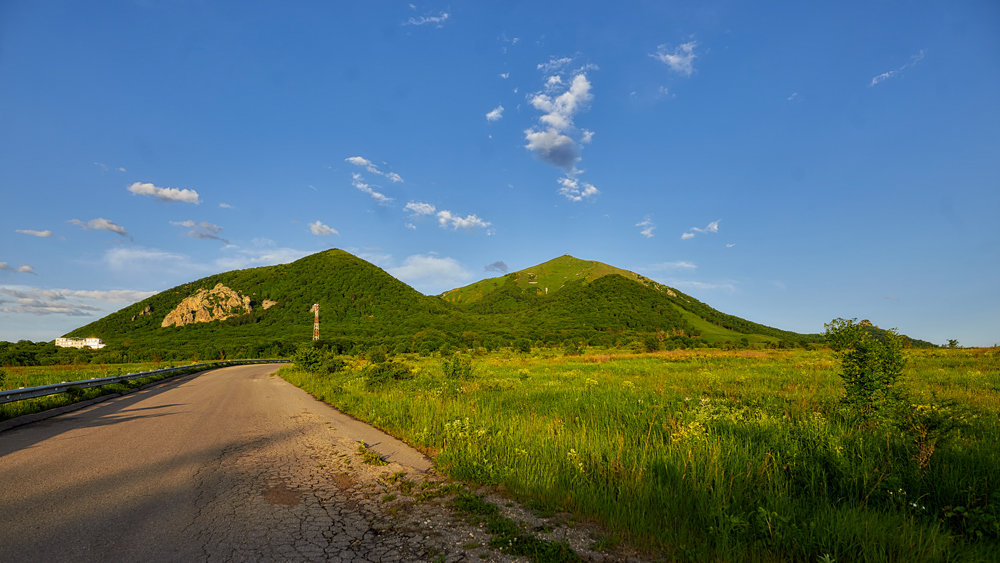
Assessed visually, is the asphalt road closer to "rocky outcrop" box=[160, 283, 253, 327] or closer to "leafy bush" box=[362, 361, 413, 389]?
"leafy bush" box=[362, 361, 413, 389]

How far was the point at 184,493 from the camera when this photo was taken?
17.4 ft

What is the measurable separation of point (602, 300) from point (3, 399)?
512ft

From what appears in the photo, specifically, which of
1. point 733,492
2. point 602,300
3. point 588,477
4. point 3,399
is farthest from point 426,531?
point 602,300

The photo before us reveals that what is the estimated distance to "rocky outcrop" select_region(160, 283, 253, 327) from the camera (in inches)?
4817

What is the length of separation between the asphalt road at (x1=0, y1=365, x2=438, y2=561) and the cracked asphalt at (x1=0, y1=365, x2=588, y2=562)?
19mm

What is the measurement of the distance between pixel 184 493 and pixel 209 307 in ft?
505

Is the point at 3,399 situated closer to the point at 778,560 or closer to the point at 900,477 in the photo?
the point at 778,560

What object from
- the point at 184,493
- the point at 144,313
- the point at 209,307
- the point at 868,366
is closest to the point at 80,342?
the point at 144,313

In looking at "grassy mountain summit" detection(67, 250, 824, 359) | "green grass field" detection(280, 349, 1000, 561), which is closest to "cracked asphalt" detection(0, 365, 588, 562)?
"green grass field" detection(280, 349, 1000, 561)

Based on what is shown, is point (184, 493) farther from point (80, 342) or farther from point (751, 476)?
point (80, 342)

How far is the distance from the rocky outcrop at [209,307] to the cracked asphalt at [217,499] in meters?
143

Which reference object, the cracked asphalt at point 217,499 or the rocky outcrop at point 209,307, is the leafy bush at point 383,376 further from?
the rocky outcrop at point 209,307

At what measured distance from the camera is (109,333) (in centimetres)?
11781

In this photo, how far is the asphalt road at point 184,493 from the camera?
3.84 m
